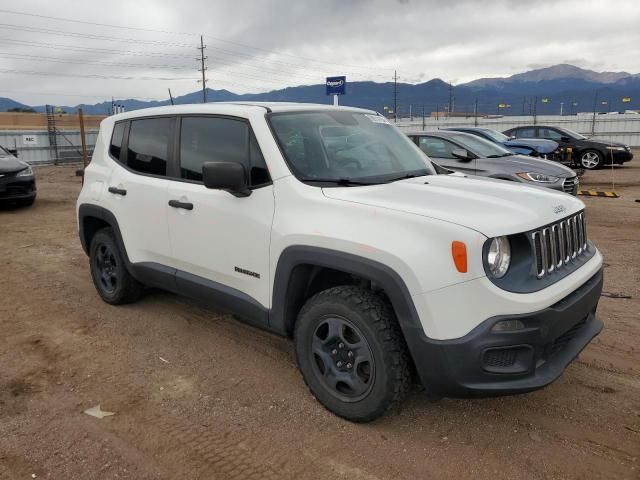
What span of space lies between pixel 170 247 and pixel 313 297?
1.47 meters

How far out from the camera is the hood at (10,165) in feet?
35.7

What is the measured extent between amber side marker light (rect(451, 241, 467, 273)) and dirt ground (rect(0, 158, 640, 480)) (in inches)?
40.9

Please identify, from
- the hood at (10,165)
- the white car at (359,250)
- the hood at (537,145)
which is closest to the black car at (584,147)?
the hood at (537,145)

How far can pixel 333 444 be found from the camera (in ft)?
9.59

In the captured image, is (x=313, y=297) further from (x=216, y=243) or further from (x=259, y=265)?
(x=216, y=243)

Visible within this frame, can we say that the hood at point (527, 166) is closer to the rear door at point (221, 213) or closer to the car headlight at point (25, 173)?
the rear door at point (221, 213)

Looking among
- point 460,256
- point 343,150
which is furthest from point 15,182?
point 460,256

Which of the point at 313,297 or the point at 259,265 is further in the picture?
the point at 259,265

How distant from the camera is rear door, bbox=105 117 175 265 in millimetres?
4180

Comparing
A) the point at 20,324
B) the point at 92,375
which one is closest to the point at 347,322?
the point at 92,375

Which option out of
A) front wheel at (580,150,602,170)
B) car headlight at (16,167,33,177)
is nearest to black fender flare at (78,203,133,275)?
car headlight at (16,167,33,177)

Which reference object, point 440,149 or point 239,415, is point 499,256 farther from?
point 440,149

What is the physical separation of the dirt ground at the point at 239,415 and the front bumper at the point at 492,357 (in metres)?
0.43

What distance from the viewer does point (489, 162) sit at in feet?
29.3
